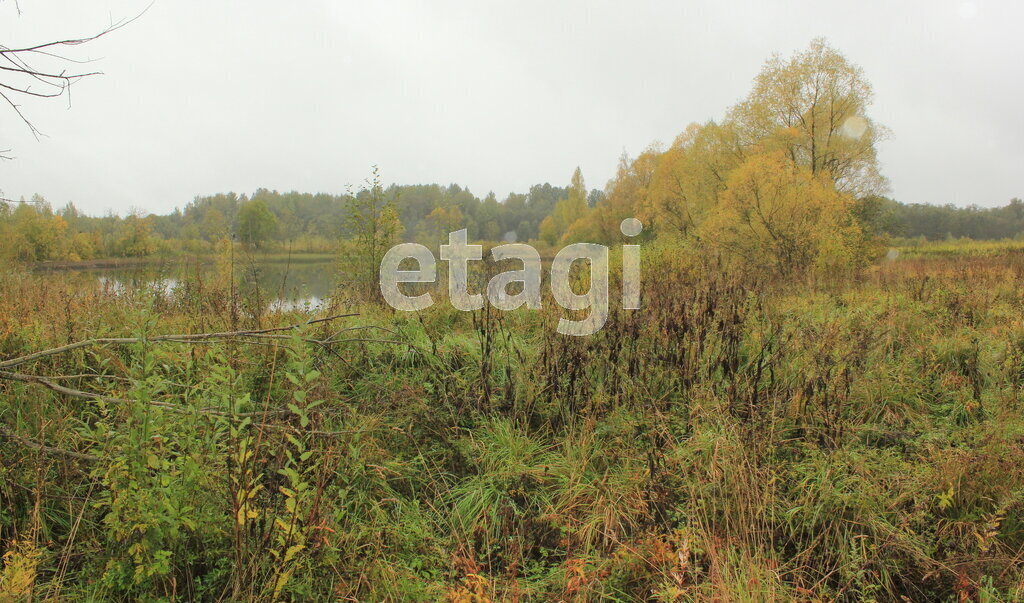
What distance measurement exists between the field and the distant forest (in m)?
1.33

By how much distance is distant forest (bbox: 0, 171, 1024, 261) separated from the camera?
792 centimetres

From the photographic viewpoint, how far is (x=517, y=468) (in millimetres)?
3160

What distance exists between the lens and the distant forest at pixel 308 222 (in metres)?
7.92

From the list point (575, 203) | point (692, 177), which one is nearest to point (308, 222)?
point (575, 203)

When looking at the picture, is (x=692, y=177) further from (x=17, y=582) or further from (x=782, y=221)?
(x=17, y=582)

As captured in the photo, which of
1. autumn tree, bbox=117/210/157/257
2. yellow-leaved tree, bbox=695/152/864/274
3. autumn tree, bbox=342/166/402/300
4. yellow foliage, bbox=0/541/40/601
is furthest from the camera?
yellow-leaved tree, bbox=695/152/864/274

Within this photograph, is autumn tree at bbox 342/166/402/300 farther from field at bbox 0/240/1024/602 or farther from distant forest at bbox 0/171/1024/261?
field at bbox 0/240/1024/602

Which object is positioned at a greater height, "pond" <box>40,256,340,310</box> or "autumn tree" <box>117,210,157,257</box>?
"autumn tree" <box>117,210,157,257</box>

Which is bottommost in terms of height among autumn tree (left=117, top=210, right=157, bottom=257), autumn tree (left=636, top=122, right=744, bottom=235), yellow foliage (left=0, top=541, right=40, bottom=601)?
yellow foliage (left=0, top=541, right=40, bottom=601)

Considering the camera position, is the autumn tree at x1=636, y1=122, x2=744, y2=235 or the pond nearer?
the pond

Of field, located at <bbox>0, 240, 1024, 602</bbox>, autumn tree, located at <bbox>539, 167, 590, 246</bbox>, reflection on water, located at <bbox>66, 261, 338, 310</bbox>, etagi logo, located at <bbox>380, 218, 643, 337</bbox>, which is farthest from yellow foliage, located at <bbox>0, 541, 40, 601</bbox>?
autumn tree, located at <bbox>539, 167, 590, 246</bbox>

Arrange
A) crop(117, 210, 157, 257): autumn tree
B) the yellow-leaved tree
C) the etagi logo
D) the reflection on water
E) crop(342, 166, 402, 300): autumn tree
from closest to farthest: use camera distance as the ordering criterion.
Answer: the etagi logo < the reflection on water < crop(117, 210, 157, 257): autumn tree < crop(342, 166, 402, 300): autumn tree < the yellow-leaved tree

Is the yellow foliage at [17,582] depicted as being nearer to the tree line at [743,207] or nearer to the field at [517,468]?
the field at [517,468]

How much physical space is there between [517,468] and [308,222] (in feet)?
168
